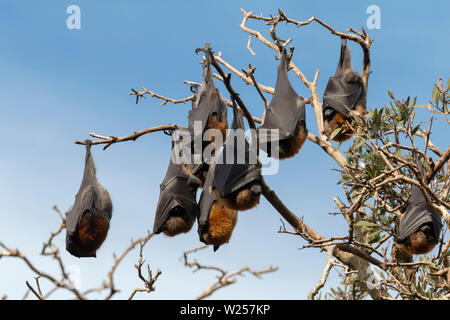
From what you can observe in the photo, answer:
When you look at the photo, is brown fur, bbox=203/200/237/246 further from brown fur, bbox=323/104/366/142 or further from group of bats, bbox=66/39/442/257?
brown fur, bbox=323/104/366/142

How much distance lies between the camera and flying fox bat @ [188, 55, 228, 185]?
7961 mm

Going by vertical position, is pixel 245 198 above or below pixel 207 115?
below

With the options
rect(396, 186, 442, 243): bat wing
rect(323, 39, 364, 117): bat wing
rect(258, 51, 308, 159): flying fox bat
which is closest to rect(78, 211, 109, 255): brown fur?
rect(258, 51, 308, 159): flying fox bat

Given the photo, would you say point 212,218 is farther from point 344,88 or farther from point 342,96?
point 344,88

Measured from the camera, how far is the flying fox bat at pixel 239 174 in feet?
22.3

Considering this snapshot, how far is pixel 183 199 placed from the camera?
7828 millimetres

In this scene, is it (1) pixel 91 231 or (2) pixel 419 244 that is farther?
(1) pixel 91 231

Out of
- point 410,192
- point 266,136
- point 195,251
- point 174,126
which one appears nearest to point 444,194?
point 410,192

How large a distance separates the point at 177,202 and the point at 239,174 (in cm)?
130

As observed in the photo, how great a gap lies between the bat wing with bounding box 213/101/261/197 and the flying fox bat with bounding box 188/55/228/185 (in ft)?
3.26

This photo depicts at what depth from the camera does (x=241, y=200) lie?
6973mm

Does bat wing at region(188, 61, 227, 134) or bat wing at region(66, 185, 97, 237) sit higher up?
bat wing at region(188, 61, 227, 134)

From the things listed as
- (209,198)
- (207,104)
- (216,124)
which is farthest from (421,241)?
(207,104)
